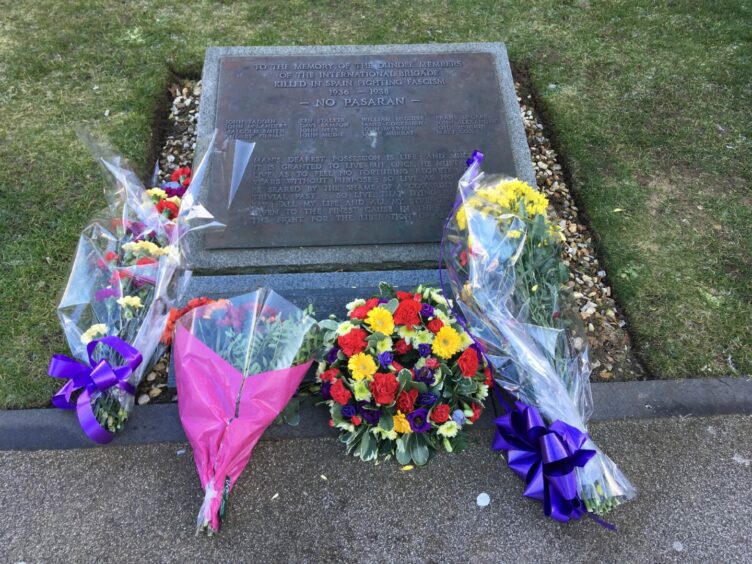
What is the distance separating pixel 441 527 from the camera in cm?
246

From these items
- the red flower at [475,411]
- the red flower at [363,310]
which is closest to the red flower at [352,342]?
the red flower at [363,310]

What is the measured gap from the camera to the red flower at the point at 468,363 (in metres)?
2.58

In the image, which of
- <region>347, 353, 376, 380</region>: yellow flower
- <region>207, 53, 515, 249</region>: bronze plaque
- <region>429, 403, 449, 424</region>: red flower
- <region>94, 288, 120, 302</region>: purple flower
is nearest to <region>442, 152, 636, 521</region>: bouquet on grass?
<region>429, 403, 449, 424</region>: red flower

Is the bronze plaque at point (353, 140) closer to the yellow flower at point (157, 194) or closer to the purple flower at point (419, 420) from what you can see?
the yellow flower at point (157, 194)

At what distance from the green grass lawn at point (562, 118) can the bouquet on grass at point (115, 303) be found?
0.41m

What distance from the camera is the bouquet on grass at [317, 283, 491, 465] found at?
258 centimetres

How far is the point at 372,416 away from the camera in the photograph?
261 cm

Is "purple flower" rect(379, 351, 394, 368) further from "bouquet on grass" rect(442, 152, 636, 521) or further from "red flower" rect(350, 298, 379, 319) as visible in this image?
"bouquet on grass" rect(442, 152, 636, 521)

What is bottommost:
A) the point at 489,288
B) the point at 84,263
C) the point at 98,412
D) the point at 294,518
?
the point at 294,518

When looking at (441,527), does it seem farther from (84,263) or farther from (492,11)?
(492,11)

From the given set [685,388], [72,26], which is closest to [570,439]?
[685,388]

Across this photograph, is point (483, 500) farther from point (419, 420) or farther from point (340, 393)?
point (340, 393)

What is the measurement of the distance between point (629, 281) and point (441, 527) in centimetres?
184

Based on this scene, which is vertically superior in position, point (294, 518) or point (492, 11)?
point (492, 11)
